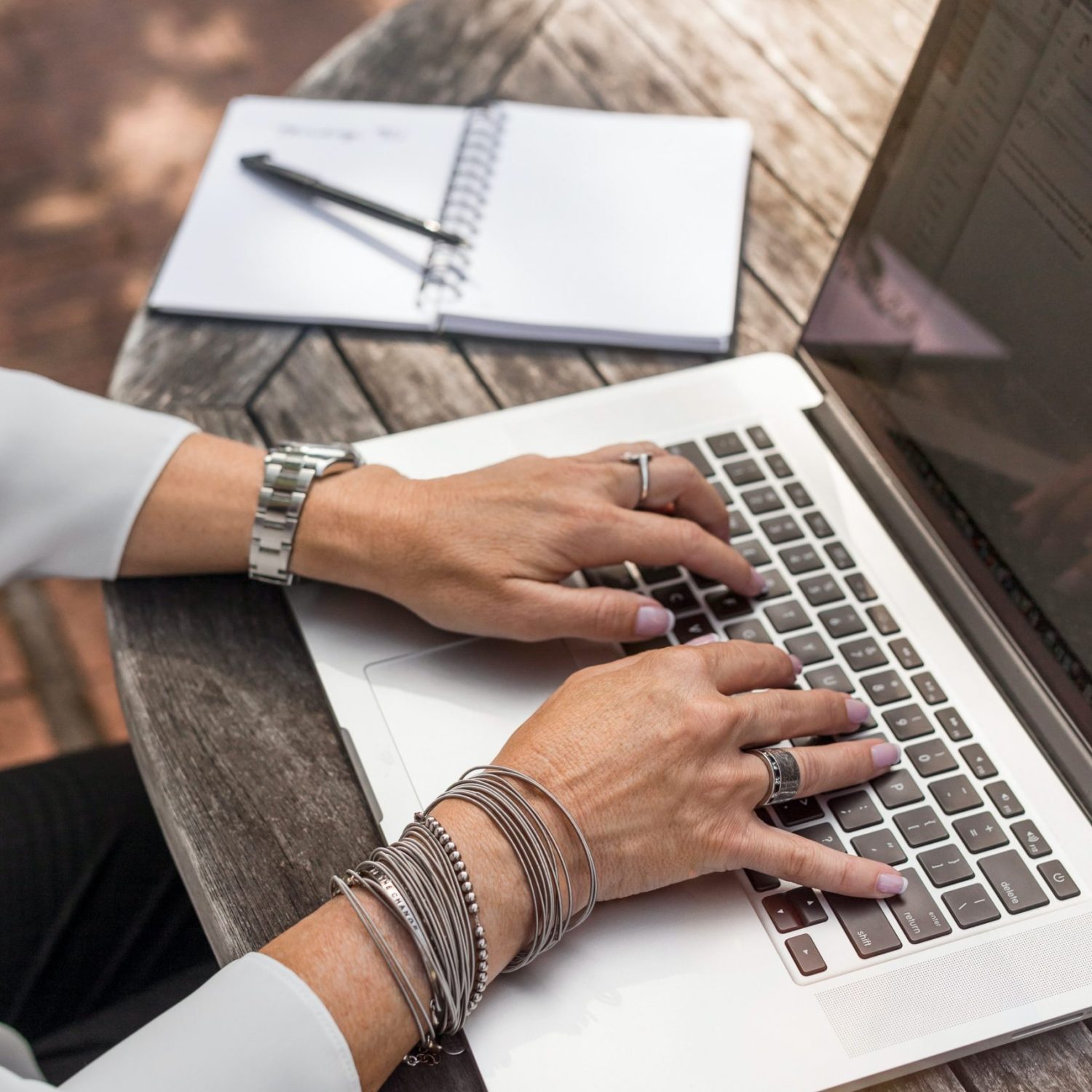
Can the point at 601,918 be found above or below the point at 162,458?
below

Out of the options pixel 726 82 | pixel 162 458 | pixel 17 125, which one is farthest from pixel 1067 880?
pixel 17 125

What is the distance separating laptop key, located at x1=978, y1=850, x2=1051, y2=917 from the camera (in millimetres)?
645

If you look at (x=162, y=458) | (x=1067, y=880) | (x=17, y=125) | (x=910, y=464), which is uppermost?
(x=17, y=125)

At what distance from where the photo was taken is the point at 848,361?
873 millimetres


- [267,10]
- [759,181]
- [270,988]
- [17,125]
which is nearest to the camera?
[270,988]

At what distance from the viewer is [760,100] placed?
1.15 metres

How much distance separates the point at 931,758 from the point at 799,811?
98 mm

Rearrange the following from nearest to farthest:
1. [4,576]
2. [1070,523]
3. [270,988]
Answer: [270,988]
[1070,523]
[4,576]

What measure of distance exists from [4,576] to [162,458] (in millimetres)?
142

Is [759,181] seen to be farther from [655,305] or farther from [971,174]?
[971,174]

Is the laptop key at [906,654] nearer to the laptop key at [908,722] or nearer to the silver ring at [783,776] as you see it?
the laptop key at [908,722]

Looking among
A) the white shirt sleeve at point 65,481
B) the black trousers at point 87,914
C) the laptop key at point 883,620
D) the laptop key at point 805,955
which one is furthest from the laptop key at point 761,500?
the black trousers at point 87,914

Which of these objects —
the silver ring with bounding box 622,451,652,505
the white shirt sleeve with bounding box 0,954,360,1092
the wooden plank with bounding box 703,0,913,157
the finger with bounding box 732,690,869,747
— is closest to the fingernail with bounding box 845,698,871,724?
the finger with bounding box 732,690,869,747

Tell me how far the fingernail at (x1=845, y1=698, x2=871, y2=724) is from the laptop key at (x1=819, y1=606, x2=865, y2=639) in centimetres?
7
